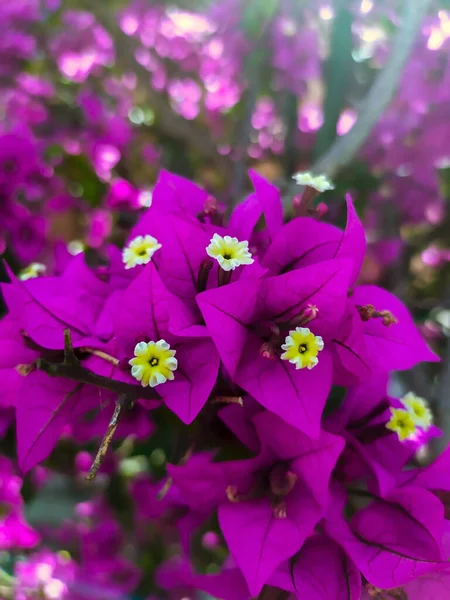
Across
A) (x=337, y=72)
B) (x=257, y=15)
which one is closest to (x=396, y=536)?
(x=337, y=72)

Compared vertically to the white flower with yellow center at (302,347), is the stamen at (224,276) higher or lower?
higher

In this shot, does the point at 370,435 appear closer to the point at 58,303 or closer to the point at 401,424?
the point at 401,424

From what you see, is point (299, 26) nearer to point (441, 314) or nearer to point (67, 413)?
point (441, 314)

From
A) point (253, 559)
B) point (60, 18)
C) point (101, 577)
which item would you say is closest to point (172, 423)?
point (253, 559)

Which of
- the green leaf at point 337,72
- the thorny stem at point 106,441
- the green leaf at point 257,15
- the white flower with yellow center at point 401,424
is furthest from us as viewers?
the green leaf at point 257,15

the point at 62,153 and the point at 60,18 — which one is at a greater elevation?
the point at 60,18

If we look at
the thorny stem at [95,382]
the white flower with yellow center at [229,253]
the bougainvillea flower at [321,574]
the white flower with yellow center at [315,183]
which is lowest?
the bougainvillea flower at [321,574]

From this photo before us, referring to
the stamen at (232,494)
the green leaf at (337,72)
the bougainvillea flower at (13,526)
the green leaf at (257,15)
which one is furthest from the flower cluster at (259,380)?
the green leaf at (257,15)

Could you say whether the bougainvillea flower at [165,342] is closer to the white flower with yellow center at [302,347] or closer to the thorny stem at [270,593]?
the white flower with yellow center at [302,347]

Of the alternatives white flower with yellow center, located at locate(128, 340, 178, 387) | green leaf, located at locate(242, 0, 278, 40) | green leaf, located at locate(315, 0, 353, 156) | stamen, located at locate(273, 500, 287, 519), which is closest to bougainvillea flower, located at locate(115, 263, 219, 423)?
white flower with yellow center, located at locate(128, 340, 178, 387)
